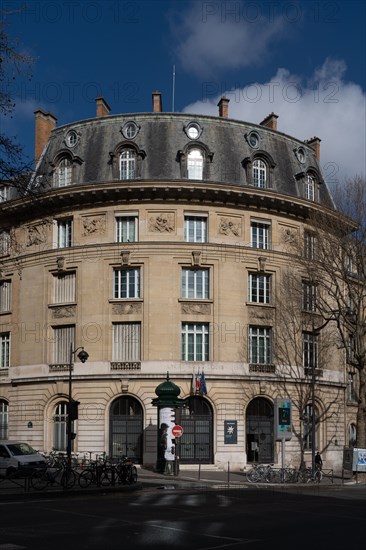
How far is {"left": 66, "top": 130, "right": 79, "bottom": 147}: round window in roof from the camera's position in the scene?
45.2 meters

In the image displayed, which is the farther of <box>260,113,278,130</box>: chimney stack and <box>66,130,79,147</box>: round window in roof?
<box>260,113,278,130</box>: chimney stack

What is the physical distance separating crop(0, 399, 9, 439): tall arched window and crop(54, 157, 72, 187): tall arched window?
12.9 m

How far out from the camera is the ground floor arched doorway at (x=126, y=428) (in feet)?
133

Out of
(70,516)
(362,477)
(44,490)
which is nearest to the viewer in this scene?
(70,516)

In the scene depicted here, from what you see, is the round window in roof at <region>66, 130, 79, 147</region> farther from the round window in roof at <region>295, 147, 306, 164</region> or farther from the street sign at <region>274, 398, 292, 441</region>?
the street sign at <region>274, 398, 292, 441</region>

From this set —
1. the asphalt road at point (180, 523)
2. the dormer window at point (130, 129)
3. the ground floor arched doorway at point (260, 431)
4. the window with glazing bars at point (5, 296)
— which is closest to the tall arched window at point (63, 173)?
the dormer window at point (130, 129)

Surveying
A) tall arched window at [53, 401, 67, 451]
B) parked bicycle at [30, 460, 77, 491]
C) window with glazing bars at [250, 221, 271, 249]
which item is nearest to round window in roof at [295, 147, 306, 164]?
window with glazing bars at [250, 221, 271, 249]

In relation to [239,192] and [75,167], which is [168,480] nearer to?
[239,192]

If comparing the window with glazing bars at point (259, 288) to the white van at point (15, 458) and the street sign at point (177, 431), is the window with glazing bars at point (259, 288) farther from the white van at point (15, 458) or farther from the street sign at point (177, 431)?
the white van at point (15, 458)

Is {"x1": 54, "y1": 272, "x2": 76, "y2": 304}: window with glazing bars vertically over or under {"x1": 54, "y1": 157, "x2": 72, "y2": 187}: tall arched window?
under

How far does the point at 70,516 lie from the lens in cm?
1816

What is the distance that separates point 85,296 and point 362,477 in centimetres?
1683

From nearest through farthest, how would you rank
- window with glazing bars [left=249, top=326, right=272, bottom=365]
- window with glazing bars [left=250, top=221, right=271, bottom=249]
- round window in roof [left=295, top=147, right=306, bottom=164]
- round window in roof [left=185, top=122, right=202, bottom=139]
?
window with glazing bars [left=249, top=326, right=272, bottom=365], window with glazing bars [left=250, top=221, right=271, bottom=249], round window in roof [left=185, top=122, right=202, bottom=139], round window in roof [left=295, top=147, right=306, bottom=164]

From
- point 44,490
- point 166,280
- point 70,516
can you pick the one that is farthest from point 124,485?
point 166,280
